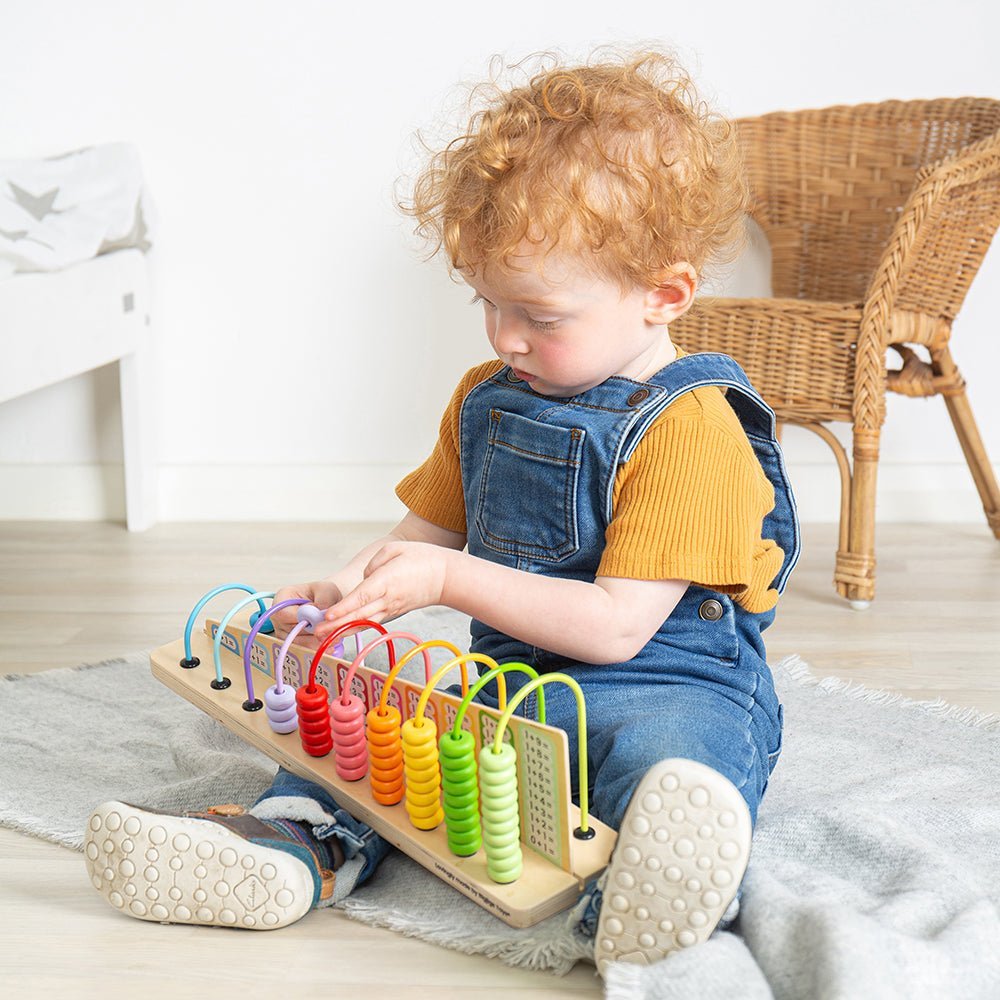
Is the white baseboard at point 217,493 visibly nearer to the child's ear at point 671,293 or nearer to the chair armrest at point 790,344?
the chair armrest at point 790,344

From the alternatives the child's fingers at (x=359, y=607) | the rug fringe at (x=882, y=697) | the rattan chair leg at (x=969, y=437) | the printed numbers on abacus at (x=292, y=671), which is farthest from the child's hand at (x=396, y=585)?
the rattan chair leg at (x=969, y=437)

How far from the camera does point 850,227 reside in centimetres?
193

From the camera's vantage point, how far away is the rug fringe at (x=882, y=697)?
1.29 m

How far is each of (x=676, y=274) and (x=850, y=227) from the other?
1.08 meters

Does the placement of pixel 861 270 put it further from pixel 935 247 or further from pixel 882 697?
pixel 882 697

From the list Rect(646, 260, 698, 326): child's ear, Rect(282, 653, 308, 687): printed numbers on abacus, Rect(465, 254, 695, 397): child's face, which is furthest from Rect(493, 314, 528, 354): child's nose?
Rect(282, 653, 308, 687): printed numbers on abacus

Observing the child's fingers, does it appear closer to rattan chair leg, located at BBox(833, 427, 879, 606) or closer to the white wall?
rattan chair leg, located at BBox(833, 427, 879, 606)

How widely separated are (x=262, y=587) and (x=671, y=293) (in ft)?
3.28

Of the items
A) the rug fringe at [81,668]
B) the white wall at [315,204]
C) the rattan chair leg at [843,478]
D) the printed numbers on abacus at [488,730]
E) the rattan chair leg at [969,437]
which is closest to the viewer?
the printed numbers on abacus at [488,730]

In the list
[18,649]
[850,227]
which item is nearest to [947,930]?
[18,649]

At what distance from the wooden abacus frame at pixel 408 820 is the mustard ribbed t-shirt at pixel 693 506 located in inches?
6.8

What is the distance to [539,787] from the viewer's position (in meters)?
0.83

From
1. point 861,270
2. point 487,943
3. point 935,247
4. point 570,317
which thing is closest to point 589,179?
point 570,317

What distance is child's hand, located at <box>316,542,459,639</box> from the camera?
904mm
